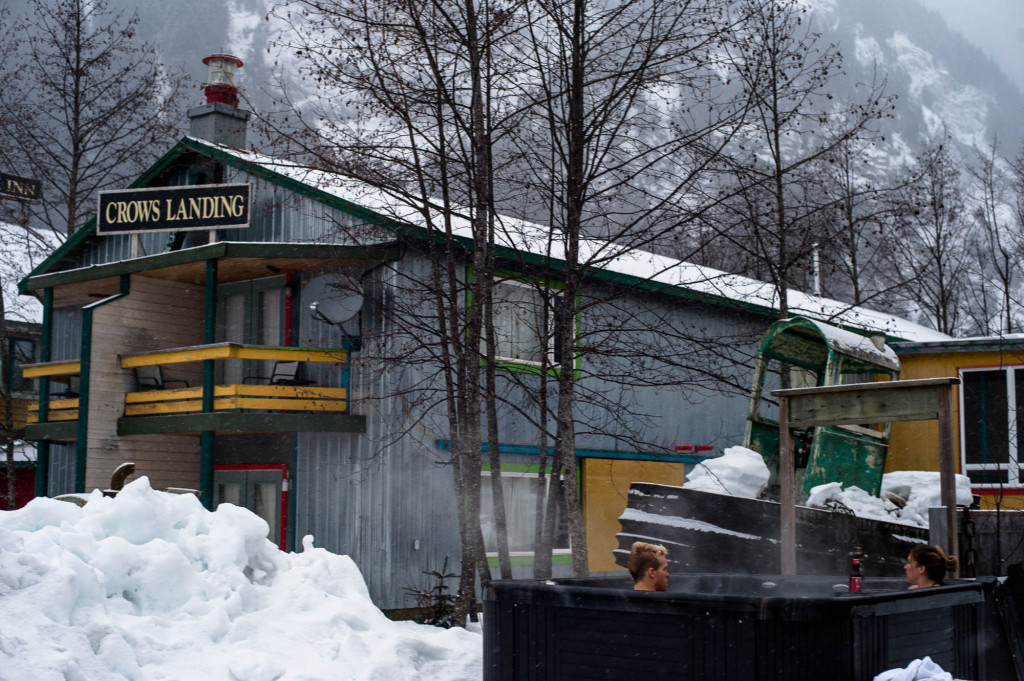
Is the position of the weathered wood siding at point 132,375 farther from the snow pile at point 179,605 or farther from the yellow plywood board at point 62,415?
the snow pile at point 179,605

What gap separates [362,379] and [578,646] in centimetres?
1065

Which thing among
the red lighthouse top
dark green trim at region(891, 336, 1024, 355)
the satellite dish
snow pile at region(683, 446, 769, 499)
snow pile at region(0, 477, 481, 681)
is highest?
the red lighthouse top

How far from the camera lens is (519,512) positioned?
703 inches

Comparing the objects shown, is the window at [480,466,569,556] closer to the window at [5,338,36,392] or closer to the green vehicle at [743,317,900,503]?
the green vehicle at [743,317,900,503]

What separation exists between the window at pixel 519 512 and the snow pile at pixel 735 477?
4806 mm

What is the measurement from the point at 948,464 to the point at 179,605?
6.45 m

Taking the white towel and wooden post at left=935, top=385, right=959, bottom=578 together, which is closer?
the white towel

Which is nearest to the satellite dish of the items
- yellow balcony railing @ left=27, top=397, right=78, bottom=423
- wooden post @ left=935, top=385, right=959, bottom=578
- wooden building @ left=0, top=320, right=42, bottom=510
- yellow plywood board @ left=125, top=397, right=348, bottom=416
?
yellow plywood board @ left=125, top=397, right=348, bottom=416

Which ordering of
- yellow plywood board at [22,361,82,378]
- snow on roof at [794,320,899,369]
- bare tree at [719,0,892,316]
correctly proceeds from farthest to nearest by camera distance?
1. yellow plywood board at [22,361,82,378]
2. bare tree at [719,0,892,316]
3. snow on roof at [794,320,899,369]

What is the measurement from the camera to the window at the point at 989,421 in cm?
1702

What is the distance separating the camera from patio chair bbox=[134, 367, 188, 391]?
1811 centimetres

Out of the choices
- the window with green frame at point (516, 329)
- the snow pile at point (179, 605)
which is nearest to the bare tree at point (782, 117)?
the window with green frame at point (516, 329)

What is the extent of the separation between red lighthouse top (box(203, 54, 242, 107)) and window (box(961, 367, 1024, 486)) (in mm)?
12929

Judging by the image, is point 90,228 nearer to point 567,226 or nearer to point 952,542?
point 567,226
